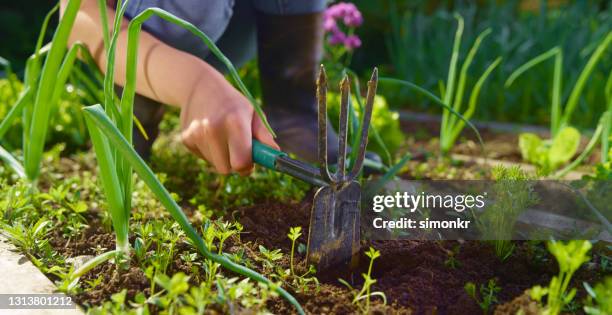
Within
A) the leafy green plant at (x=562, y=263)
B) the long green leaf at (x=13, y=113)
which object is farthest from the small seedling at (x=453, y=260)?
the long green leaf at (x=13, y=113)

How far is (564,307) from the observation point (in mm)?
1069

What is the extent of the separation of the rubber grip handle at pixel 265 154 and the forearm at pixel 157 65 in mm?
151

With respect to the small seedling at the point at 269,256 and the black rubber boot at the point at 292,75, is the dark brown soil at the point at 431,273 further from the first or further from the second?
the black rubber boot at the point at 292,75

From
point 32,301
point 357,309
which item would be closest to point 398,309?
point 357,309

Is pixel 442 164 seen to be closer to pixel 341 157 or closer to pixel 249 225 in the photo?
pixel 249 225

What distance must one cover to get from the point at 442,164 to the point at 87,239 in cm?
121

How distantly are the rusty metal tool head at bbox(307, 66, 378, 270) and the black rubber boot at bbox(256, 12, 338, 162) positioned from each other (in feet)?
2.62

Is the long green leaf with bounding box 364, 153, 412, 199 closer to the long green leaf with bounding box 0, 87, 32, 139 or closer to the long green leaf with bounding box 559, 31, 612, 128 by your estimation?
the long green leaf with bounding box 559, 31, 612, 128

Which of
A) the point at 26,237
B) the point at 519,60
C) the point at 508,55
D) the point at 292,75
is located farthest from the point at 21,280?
the point at 508,55

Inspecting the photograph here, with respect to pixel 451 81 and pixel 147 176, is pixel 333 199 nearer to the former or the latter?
pixel 147 176

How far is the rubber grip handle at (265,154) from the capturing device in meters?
1.20

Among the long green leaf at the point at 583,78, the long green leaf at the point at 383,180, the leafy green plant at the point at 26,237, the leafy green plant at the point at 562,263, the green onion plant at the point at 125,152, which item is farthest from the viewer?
the long green leaf at the point at 583,78

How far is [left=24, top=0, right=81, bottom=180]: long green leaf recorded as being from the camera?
4.09 feet

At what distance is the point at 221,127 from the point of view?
1228mm
